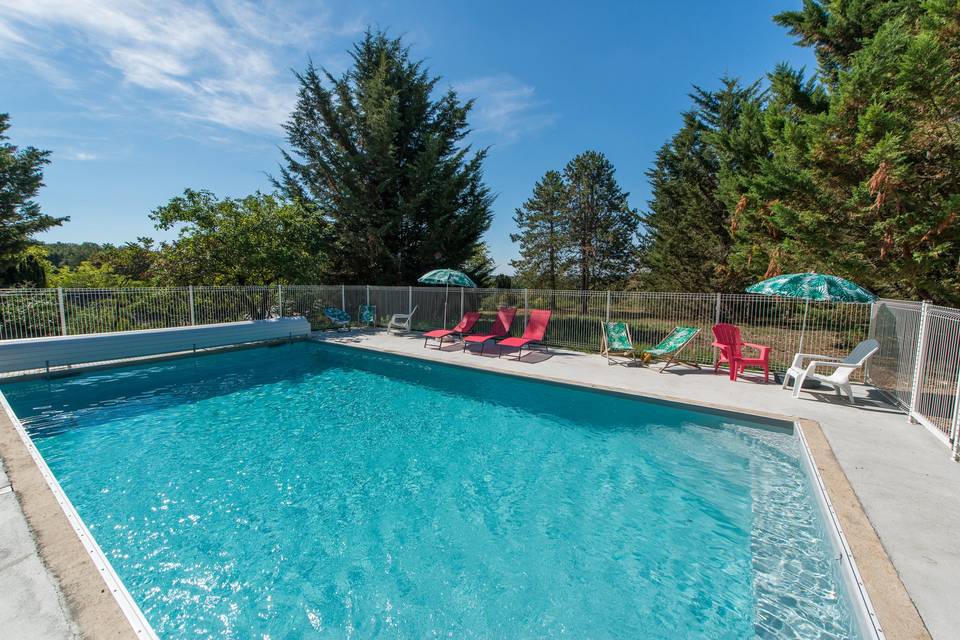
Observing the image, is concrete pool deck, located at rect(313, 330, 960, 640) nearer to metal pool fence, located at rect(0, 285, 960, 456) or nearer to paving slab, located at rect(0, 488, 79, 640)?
metal pool fence, located at rect(0, 285, 960, 456)

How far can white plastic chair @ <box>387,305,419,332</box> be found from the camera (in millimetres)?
14102

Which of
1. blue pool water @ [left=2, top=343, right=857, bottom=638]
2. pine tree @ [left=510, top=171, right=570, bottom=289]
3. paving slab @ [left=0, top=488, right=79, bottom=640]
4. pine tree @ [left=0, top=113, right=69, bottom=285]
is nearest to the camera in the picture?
paving slab @ [left=0, top=488, right=79, bottom=640]

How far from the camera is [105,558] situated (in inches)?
103

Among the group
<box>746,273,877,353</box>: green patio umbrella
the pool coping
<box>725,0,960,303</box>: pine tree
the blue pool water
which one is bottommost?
the blue pool water

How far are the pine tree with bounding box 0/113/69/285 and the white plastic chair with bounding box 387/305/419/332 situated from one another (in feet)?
55.6

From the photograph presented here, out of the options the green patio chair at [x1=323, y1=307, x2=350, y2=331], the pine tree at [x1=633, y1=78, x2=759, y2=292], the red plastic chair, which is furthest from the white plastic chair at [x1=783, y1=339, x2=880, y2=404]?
the green patio chair at [x1=323, y1=307, x2=350, y2=331]

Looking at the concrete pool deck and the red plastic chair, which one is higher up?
the red plastic chair

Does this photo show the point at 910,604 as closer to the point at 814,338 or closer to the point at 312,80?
the point at 814,338

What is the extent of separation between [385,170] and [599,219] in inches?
548

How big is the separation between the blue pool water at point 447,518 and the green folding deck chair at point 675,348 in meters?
2.22

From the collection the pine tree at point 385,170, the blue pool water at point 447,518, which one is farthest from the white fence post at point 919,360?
the pine tree at point 385,170

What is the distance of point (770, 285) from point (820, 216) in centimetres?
436

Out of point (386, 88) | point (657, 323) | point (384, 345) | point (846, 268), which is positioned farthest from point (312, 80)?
point (846, 268)

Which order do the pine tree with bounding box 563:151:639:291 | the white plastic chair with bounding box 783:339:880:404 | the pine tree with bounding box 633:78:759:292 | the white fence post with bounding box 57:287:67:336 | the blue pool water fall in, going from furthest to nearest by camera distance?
the pine tree with bounding box 563:151:639:291, the pine tree with bounding box 633:78:759:292, the white fence post with bounding box 57:287:67:336, the white plastic chair with bounding box 783:339:880:404, the blue pool water
